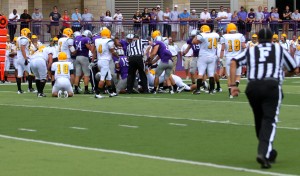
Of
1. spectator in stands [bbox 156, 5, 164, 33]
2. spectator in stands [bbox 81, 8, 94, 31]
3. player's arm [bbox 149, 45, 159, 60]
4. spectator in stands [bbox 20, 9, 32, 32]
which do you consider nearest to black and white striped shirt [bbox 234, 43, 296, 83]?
player's arm [bbox 149, 45, 159, 60]

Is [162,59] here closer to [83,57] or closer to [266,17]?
[83,57]

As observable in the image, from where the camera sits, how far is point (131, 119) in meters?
19.3

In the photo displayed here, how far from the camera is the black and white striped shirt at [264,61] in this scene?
1259cm

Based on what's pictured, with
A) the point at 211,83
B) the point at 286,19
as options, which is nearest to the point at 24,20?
the point at 286,19

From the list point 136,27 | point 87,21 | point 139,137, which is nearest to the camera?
point 139,137

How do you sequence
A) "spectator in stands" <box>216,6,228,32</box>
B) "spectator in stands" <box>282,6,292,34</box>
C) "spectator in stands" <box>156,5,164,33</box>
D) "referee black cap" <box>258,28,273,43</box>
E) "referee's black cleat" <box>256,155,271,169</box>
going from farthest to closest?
"spectator in stands" <box>282,6,292,34</box>, "spectator in stands" <box>216,6,228,32</box>, "spectator in stands" <box>156,5,164,33</box>, "referee black cap" <box>258,28,273,43</box>, "referee's black cleat" <box>256,155,271,169</box>

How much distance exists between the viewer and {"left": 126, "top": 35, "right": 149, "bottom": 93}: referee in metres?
27.8

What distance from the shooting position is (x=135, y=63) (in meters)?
27.8

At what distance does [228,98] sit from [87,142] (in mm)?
9986

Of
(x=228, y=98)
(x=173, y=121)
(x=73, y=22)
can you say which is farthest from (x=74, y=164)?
(x=73, y=22)

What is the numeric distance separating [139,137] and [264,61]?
12.8 ft

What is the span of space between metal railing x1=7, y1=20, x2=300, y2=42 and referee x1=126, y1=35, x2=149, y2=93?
Answer: 40.0 feet

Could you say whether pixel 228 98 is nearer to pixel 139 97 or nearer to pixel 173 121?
pixel 139 97

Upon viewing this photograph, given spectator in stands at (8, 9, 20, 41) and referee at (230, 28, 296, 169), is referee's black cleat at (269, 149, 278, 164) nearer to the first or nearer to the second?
referee at (230, 28, 296, 169)
